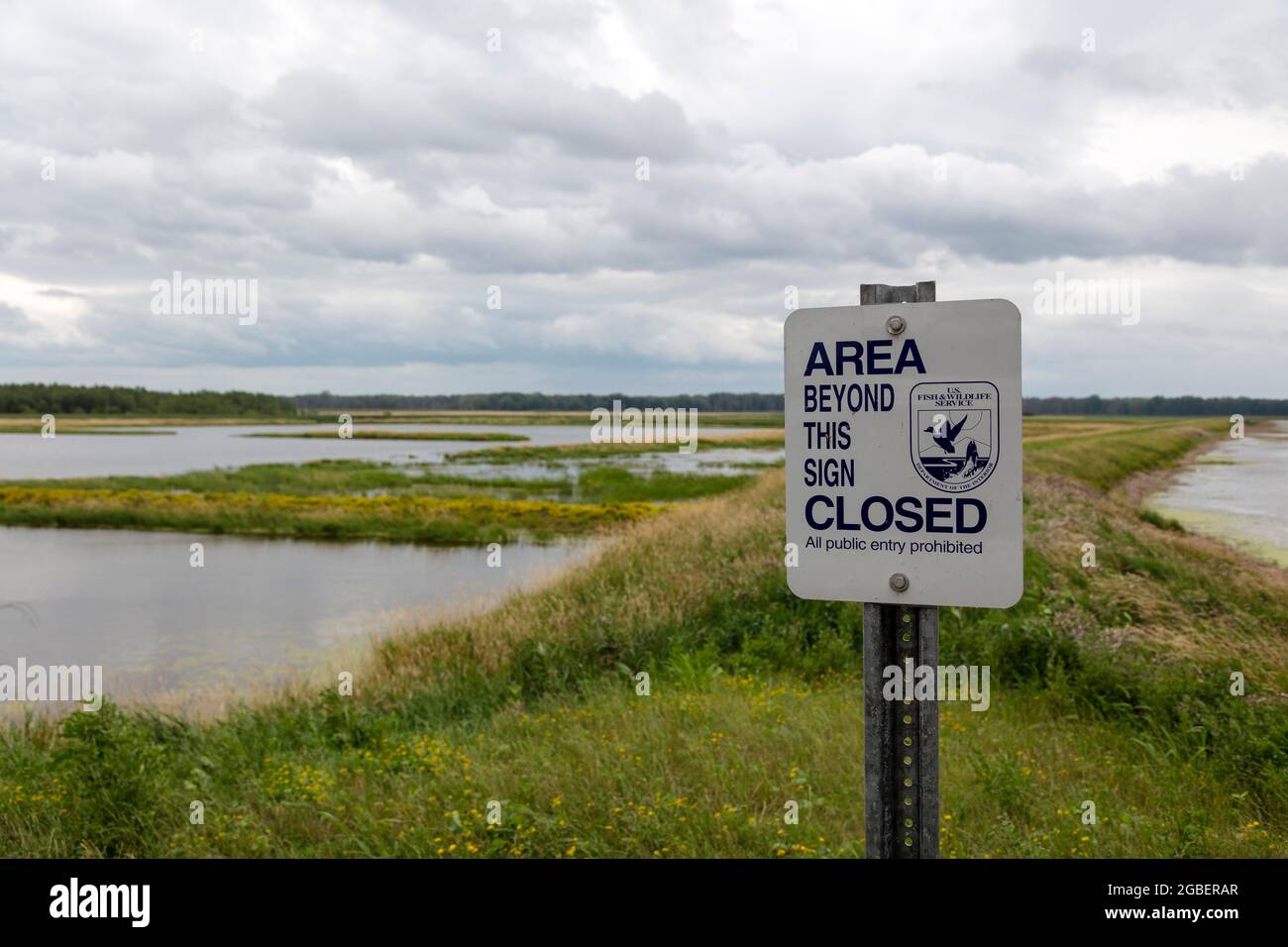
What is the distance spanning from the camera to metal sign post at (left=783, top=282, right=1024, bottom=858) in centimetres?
270

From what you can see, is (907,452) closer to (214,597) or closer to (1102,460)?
(214,597)

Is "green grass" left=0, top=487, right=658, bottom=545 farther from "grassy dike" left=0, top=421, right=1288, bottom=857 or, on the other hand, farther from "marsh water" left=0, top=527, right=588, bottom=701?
"grassy dike" left=0, top=421, right=1288, bottom=857

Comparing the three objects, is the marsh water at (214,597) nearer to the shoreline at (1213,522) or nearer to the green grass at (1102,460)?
the shoreline at (1213,522)

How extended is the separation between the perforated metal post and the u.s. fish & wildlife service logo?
0.30m

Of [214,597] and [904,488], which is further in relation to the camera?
[214,597]

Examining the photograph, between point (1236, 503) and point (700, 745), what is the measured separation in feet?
121

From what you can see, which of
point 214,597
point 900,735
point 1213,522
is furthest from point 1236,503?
point 900,735

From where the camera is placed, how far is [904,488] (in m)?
2.80

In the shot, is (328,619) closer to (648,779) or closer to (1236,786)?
(648,779)

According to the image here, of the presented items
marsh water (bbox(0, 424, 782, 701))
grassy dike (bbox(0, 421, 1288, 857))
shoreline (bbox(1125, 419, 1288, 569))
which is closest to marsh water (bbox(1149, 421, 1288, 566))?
shoreline (bbox(1125, 419, 1288, 569))

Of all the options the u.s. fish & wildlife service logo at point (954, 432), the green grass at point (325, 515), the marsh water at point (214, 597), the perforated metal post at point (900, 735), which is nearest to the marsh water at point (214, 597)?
the marsh water at point (214, 597)

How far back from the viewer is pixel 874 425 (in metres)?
2.81
